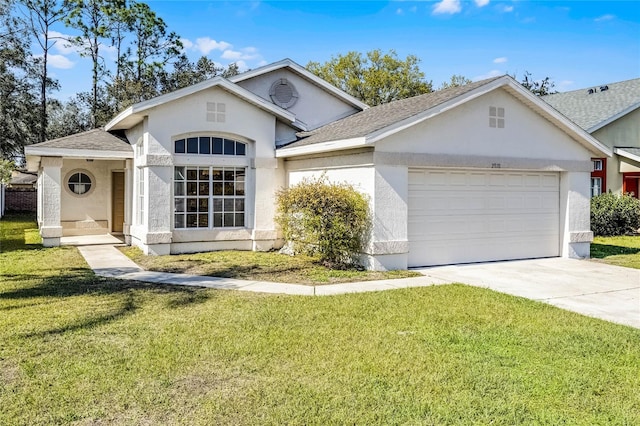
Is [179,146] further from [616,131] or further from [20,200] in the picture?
[20,200]

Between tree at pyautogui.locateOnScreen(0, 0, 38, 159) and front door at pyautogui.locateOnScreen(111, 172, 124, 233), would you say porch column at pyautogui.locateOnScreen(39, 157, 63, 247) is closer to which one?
front door at pyautogui.locateOnScreen(111, 172, 124, 233)

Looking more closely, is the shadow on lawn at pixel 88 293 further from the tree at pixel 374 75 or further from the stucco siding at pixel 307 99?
the tree at pixel 374 75

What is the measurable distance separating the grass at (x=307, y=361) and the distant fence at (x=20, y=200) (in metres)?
30.0

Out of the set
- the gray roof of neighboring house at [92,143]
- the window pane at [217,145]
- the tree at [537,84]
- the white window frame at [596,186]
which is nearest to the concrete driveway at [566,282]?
the window pane at [217,145]

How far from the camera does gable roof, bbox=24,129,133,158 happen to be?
14.2m

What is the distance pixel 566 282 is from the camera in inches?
399

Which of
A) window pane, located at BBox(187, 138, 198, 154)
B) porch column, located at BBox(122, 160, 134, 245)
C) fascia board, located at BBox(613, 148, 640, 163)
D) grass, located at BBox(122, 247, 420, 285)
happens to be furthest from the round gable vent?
fascia board, located at BBox(613, 148, 640, 163)

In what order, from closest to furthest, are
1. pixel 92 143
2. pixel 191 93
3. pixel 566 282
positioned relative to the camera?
1. pixel 566 282
2. pixel 191 93
3. pixel 92 143

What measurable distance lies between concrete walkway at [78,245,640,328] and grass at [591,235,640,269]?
769mm

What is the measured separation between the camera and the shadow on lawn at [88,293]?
6867 mm

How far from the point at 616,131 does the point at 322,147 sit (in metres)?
17.3

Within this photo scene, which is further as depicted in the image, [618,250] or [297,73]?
[297,73]

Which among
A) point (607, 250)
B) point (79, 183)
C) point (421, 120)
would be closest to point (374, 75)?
point (79, 183)

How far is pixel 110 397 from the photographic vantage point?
4.53 meters
